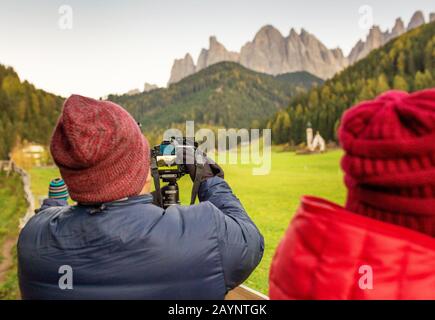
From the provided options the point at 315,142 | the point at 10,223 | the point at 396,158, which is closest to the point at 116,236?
the point at 396,158

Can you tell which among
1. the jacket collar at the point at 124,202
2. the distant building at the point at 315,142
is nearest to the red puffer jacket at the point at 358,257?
the jacket collar at the point at 124,202

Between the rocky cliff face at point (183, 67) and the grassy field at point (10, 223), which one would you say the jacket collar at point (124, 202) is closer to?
the grassy field at point (10, 223)

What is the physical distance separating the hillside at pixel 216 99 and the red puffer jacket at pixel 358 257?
3881 inches

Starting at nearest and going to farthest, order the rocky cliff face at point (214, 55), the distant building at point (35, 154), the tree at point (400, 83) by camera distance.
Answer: the distant building at point (35, 154) → the tree at point (400, 83) → the rocky cliff face at point (214, 55)

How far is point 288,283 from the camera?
3.39 feet

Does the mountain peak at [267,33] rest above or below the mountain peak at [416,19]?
above

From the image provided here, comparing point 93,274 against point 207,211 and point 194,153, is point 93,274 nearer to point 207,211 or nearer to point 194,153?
point 207,211

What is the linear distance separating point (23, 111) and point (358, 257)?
56.8 m

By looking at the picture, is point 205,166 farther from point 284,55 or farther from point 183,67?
point 183,67

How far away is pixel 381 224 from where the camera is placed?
37.1 inches

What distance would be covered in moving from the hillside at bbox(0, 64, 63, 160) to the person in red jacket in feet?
158

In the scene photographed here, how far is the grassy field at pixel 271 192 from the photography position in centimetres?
553
